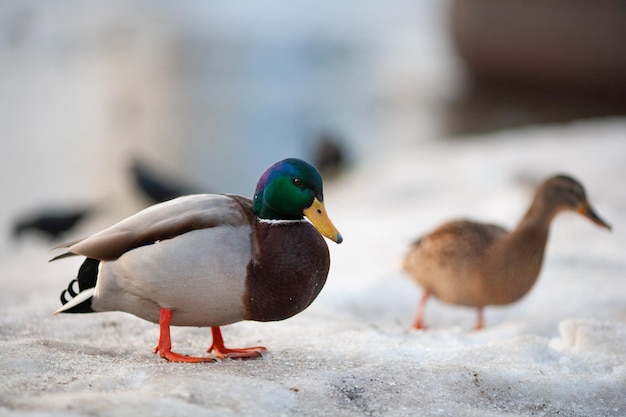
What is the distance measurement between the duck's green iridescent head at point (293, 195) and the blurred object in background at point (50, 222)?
15.7 ft

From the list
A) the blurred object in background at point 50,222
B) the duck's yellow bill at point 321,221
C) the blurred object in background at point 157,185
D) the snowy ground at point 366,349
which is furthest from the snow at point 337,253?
the duck's yellow bill at point 321,221

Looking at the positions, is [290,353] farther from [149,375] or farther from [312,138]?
[312,138]

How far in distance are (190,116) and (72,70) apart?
4.97 m

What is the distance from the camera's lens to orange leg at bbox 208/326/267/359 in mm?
3123

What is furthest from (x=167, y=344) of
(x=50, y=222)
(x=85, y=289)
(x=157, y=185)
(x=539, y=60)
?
(x=539, y=60)

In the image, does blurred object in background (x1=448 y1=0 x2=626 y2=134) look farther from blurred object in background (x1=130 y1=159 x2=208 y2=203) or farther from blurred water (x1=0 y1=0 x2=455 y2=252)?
blurred object in background (x1=130 y1=159 x2=208 y2=203)

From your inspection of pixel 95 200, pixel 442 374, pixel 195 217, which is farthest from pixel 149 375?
pixel 95 200

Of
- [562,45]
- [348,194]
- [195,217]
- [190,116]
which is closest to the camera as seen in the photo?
[195,217]

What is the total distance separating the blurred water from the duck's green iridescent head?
5.55 metres

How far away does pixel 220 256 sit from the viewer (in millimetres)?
2820

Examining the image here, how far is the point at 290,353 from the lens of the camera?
3.21 meters

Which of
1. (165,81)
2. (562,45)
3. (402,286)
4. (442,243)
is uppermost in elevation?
(562,45)

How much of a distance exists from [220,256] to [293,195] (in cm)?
32

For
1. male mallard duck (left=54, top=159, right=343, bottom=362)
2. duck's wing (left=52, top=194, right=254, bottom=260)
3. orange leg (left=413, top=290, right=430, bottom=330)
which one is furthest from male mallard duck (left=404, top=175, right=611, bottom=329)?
duck's wing (left=52, top=194, right=254, bottom=260)
